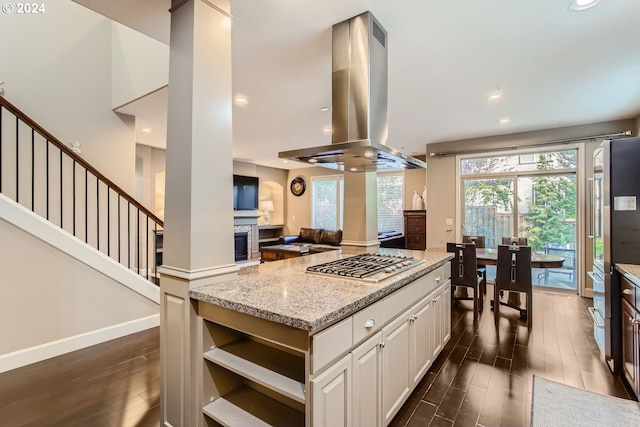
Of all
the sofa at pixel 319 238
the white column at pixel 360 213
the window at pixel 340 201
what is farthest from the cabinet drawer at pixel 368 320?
the window at pixel 340 201

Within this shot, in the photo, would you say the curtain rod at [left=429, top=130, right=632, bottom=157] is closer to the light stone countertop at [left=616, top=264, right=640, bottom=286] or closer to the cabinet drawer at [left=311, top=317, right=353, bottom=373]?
the light stone countertop at [left=616, top=264, right=640, bottom=286]

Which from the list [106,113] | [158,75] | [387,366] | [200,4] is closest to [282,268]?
[387,366]

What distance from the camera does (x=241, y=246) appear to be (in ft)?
25.7

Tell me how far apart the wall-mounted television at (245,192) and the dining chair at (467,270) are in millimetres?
5427

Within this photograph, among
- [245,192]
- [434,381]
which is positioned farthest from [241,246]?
[434,381]

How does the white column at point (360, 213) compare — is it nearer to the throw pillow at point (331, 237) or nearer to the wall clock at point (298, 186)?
the throw pillow at point (331, 237)

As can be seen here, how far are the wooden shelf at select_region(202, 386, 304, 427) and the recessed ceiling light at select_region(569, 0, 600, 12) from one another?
9.91ft

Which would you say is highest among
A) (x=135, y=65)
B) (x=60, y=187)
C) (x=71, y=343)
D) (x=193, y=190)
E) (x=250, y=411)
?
(x=135, y=65)

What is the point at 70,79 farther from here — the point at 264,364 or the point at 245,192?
the point at 245,192

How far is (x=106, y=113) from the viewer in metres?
3.97

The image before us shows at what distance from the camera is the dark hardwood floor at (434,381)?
1954 millimetres

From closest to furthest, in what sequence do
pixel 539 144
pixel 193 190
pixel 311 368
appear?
pixel 311 368 → pixel 193 190 → pixel 539 144

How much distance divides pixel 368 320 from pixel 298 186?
8.16 metres

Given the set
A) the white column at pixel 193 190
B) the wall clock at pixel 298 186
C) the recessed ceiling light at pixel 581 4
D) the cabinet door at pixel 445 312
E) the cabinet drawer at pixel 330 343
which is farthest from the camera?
the wall clock at pixel 298 186
